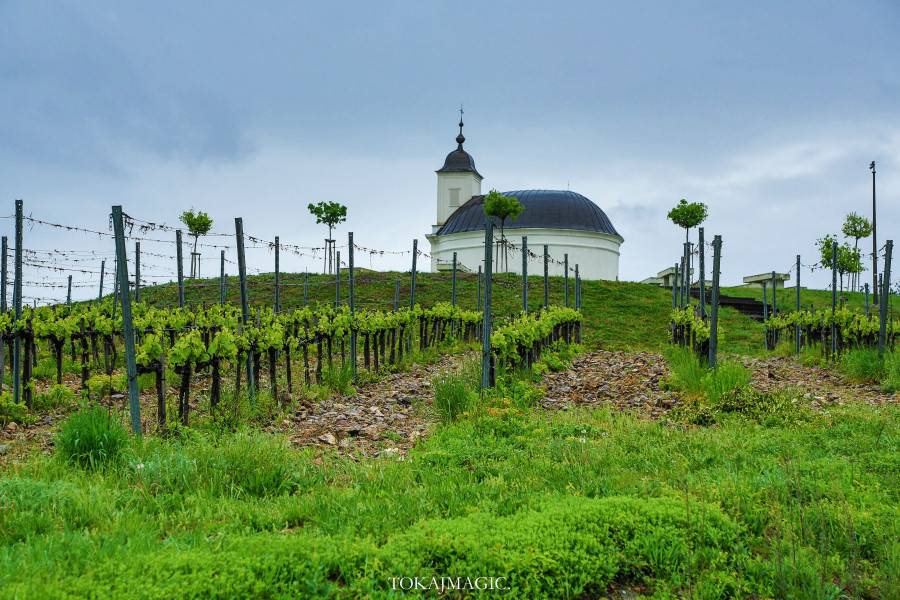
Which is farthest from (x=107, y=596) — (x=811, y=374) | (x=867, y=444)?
(x=811, y=374)

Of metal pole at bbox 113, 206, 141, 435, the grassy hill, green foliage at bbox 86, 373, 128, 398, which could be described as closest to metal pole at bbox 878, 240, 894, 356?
the grassy hill

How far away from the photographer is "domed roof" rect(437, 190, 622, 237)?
4797 centimetres

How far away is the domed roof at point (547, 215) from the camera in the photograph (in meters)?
48.0

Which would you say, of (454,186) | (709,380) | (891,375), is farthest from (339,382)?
(454,186)

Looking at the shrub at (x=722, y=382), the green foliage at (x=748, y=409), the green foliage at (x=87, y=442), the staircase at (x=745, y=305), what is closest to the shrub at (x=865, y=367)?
the shrub at (x=722, y=382)

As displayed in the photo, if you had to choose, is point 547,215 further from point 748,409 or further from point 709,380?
point 748,409

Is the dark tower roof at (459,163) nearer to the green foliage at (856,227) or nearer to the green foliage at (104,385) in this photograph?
the green foliage at (856,227)

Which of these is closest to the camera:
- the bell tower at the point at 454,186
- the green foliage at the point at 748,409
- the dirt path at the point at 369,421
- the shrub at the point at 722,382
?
the dirt path at the point at 369,421

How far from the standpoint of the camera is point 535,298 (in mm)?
29984

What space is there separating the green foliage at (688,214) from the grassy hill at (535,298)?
19.5ft

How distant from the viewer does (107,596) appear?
345 cm

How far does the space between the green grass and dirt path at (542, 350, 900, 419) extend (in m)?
3.11

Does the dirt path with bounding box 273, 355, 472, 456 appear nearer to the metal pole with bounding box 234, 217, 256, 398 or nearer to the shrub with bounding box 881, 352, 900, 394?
the metal pole with bounding box 234, 217, 256, 398

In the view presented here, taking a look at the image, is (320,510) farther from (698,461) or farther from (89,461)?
→ (698,461)
